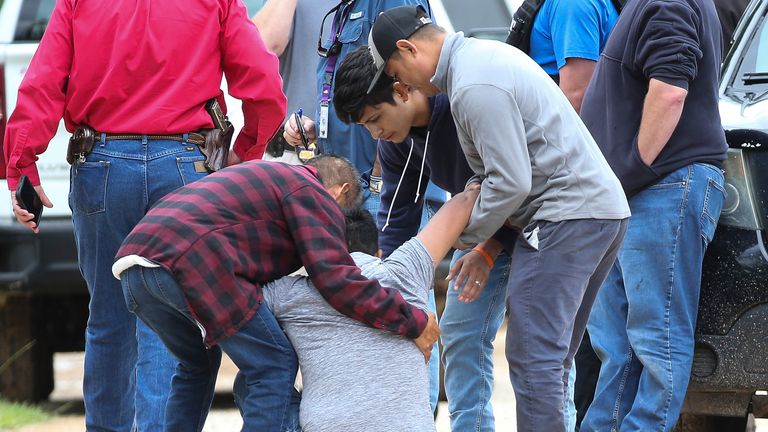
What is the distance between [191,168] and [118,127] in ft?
0.93

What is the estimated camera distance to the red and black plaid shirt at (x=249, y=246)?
347cm

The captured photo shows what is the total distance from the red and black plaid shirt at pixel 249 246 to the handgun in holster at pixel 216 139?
2.26ft

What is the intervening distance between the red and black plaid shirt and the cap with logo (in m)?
0.41

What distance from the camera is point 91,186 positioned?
4184 mm

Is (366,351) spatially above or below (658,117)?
below

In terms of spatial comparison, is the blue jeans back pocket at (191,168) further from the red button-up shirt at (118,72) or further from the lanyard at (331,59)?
the lanyard at (331,59)

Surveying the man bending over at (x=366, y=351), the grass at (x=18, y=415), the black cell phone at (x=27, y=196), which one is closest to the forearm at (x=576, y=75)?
the man bending over at (x=366, y=351)

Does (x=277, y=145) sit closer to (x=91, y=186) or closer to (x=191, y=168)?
(x=191, y=168)

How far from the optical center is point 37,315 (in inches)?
230

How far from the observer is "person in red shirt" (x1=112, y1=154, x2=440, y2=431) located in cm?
347

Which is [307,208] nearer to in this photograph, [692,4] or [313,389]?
[313,389]

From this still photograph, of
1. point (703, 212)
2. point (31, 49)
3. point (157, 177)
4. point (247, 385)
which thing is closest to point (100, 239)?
point (157, 177)

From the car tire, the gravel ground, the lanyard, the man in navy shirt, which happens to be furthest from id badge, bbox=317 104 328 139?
the car tire

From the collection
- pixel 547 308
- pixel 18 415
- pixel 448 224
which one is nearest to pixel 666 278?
pixel 547 308
